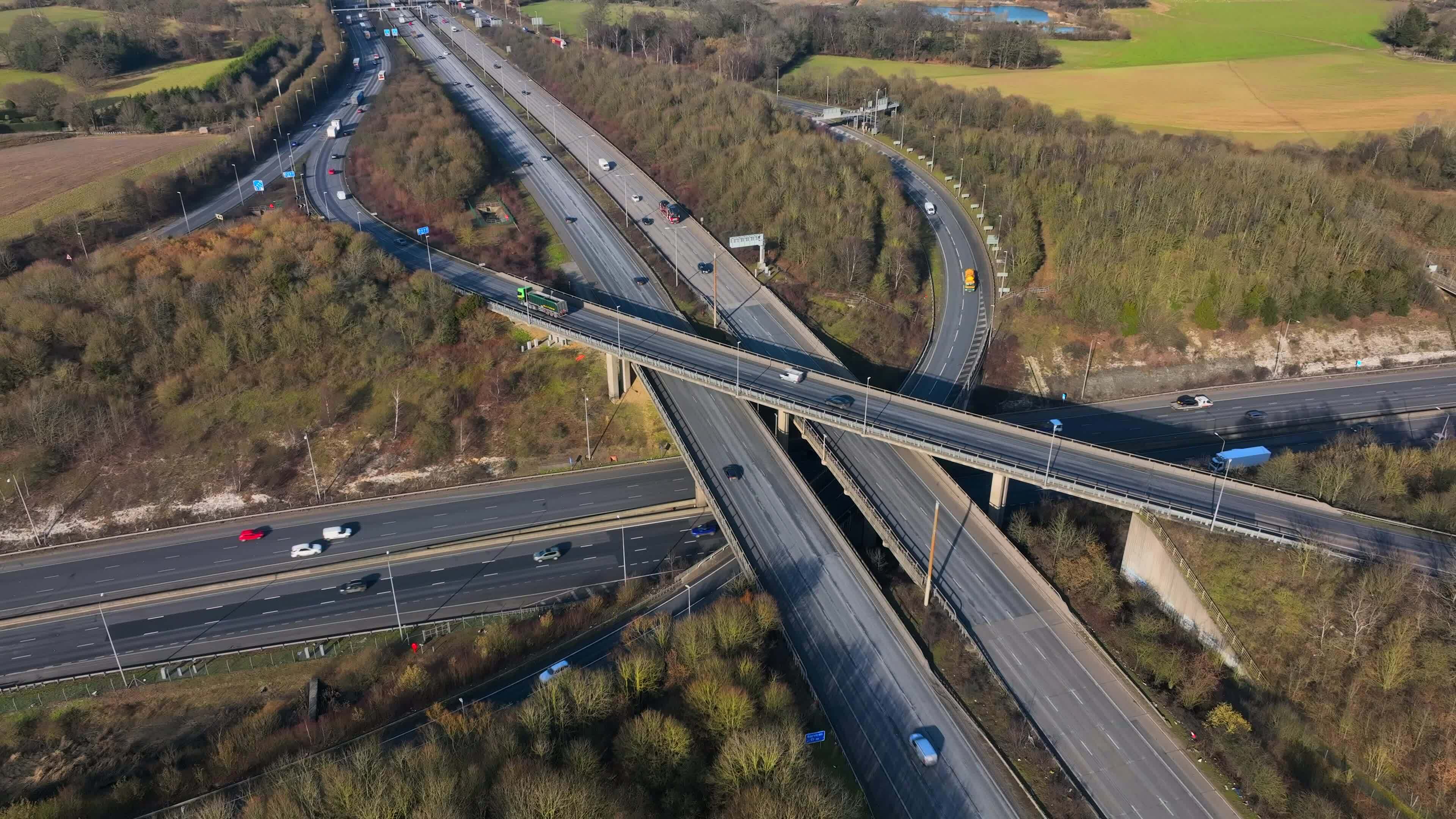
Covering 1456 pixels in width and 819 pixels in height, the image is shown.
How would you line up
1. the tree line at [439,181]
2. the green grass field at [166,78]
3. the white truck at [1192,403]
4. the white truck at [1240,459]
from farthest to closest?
1. the green grass field at [166,78]
2. the tree line at [439,181]
3. the white truck at [1192,403]
4. the white truck at [1240,459]

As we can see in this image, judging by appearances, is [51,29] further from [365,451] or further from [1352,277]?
[1352,277]

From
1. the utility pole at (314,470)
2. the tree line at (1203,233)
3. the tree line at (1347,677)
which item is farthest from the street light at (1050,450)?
the utility pole at (314,470)

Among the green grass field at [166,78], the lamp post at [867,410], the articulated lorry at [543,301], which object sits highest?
the green grass field at [166,78]

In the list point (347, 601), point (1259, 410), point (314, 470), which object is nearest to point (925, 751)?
point (347, 601)

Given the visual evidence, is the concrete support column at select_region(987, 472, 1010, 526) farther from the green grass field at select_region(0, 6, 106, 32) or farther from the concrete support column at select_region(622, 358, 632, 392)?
the green grass field at select_region(0, 6, 106, 32)

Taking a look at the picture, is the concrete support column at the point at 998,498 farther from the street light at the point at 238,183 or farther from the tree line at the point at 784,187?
the street light at the point at 238,183

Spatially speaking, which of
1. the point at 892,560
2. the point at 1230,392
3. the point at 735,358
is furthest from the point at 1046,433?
the point at 1230,392
